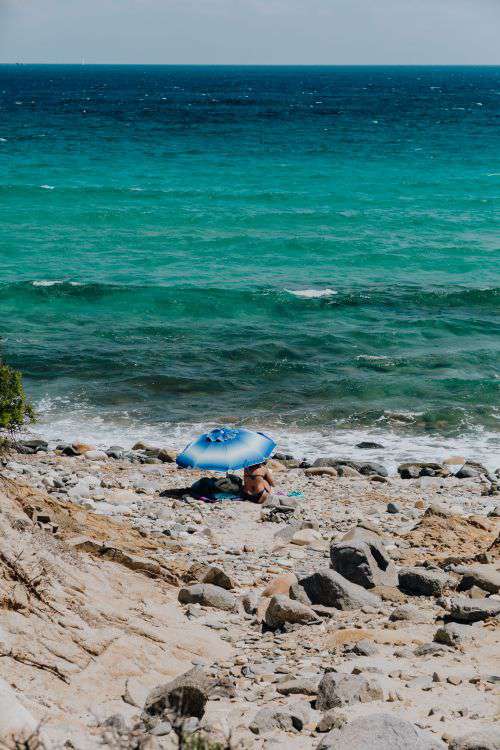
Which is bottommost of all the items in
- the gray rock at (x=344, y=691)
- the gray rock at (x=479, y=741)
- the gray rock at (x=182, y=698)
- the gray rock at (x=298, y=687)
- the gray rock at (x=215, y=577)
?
the gray rock at (x=215, y=577)

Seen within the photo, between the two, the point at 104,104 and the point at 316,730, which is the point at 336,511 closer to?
the point at 316,730

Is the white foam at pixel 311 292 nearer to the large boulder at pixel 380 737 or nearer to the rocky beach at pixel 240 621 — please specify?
the rocky beach at pixel 240 621

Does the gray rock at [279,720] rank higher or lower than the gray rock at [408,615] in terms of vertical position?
higher

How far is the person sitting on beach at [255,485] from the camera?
17.2 metres

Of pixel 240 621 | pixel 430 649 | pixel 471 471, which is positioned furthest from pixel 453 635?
pixel 471 471

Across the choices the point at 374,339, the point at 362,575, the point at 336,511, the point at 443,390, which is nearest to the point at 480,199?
the point at 374,339

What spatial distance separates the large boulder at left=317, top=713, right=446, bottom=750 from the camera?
717 centimetres

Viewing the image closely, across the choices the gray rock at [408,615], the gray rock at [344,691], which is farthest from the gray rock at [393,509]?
the gray rock at [344,691]

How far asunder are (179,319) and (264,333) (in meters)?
3.37

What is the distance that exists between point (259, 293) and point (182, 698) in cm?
2734

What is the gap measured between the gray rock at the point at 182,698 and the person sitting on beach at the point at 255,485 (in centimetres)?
895

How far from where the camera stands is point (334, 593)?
11.4 meters

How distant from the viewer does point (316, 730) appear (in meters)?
8.09

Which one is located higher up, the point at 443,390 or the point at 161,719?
the point at 161,719
